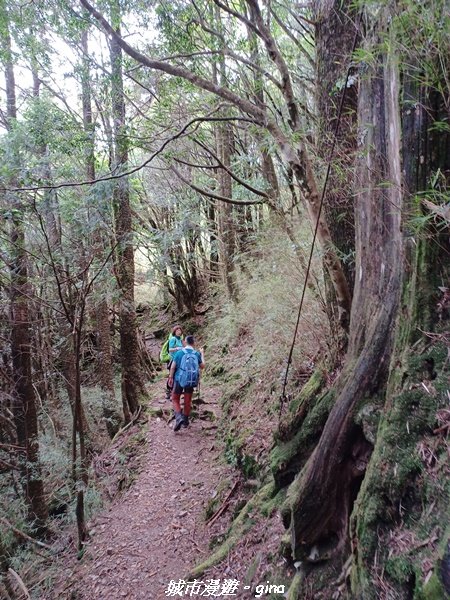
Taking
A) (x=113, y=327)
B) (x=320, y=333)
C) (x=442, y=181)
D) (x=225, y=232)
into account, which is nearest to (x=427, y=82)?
(x=442, y=181)

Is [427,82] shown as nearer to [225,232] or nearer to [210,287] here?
[225,232]

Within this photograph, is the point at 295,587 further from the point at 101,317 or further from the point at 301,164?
the point at 101,317

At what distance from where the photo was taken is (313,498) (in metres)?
3.10

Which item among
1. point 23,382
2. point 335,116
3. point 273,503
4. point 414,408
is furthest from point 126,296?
point 414,408

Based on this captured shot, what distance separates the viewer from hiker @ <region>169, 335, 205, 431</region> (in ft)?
25.1

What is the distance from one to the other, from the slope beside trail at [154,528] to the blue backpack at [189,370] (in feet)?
3.78

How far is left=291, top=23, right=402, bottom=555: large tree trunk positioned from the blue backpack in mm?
4444

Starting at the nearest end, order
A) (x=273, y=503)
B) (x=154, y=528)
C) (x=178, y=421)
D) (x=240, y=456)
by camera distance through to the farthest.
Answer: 1. (x=273, y=503)
2. (x=154, y=528)
3. (x=240, y=456)
4. (x=178, y=421)

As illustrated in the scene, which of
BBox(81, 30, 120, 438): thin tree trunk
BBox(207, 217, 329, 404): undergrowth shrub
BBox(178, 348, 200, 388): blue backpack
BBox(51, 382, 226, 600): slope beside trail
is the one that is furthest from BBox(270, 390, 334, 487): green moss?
BBox(81, 30, 120, 438): thin tree trunk

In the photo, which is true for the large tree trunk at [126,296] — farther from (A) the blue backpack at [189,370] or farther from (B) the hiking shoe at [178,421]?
(A) the blue backpack at [189,370]

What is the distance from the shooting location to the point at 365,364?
305 cm

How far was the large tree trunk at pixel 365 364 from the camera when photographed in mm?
2980

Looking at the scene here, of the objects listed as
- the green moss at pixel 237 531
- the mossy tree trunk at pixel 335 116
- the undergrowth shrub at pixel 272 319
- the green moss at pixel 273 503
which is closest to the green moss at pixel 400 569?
the green moss at pixel 273 503

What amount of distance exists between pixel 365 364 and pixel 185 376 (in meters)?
5.00
